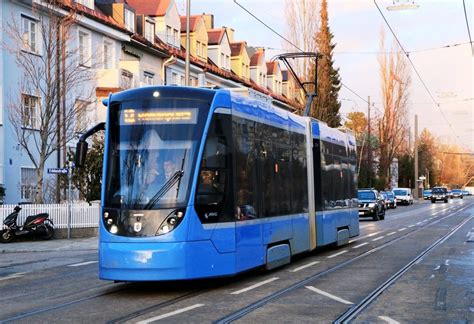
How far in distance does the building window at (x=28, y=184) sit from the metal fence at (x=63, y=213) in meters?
3.79

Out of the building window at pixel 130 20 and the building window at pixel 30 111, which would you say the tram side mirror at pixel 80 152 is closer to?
the building window at pixel 30 111

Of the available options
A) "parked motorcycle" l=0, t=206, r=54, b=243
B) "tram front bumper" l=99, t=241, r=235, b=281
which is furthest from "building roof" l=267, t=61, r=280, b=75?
"tram front bumper" l=99, t=241, r=235, b=281

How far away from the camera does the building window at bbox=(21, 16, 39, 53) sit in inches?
994

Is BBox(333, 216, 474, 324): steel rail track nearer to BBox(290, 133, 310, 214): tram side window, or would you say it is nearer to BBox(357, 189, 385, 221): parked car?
BBox(290, 133, 310, 214): tram side window

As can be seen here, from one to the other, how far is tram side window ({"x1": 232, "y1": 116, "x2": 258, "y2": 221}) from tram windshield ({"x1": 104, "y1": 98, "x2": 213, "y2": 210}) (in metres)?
0.94

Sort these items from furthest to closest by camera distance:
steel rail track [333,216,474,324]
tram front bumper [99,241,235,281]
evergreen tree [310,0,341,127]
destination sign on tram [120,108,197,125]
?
evergreen tree [310,0,341,127]
destination sign on tram [120,108,197,125]
tram front bumper [99,241,235,281]
steel rail track [333,216,474,324]

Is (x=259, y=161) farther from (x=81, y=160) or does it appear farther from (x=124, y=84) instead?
(x=124, y=84)

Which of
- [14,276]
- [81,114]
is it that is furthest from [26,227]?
[14,276]

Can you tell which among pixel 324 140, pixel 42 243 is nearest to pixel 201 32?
pixel 42 243

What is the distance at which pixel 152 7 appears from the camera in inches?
1511

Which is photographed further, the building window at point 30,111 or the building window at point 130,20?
the building window at point 130,20

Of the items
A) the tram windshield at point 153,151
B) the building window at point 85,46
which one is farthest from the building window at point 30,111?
the tram windshield at point 153,151

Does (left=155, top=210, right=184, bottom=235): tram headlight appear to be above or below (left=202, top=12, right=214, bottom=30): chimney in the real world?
below

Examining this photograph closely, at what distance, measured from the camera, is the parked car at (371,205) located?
36.6m
